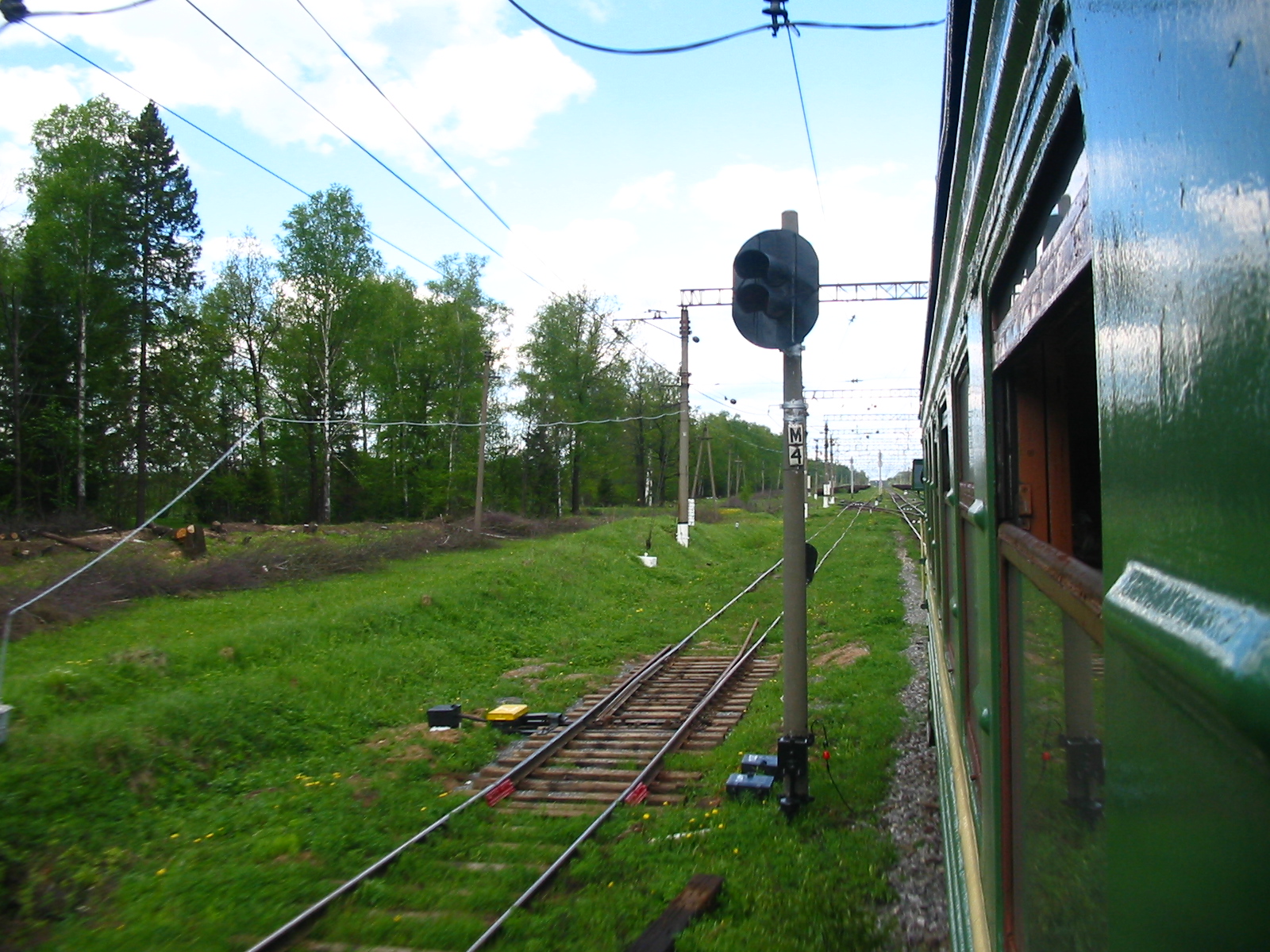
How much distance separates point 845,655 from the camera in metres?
12.1

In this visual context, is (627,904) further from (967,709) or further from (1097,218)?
(1097,218)

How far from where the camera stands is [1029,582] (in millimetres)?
1623

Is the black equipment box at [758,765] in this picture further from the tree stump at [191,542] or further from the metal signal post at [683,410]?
the metal signal post at [683,410]

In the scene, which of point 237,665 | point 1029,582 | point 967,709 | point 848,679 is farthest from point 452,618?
point 1029,582

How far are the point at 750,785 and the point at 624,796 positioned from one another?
985 mm

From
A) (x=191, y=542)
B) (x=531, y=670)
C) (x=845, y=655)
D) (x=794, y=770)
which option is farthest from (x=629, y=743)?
(x=191, y=542)

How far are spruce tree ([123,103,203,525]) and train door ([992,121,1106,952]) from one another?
29209 millimetres

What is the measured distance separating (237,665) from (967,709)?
892 centimetres

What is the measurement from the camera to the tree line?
83.8 feet

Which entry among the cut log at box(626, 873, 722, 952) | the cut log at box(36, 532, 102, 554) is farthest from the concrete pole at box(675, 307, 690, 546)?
the cut log at box(626, 873, 722, 952)

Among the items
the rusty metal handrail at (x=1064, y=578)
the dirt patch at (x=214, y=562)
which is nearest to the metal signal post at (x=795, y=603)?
the rusty metal handrail at (x=1064, y=578)

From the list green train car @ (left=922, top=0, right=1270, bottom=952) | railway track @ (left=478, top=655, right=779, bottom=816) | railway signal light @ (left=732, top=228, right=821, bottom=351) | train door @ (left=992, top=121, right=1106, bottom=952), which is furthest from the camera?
railway track @ (left=478, top=655, right=779, bottom=816)

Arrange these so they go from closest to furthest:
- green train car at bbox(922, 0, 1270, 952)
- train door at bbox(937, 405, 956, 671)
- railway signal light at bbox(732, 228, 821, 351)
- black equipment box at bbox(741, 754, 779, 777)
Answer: green train car at bbox(922, 0, 1270, 952) < train door at bbox(937, 405, 956, 671) < railway signal light at bbox(732, 228, 821, 351) < black equipment box at bbox(741, 754, 779, 777)

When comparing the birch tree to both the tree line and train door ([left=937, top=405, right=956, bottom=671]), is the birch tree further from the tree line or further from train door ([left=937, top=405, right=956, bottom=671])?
train door ([left=937, top=405, right=956, bottom=671])
